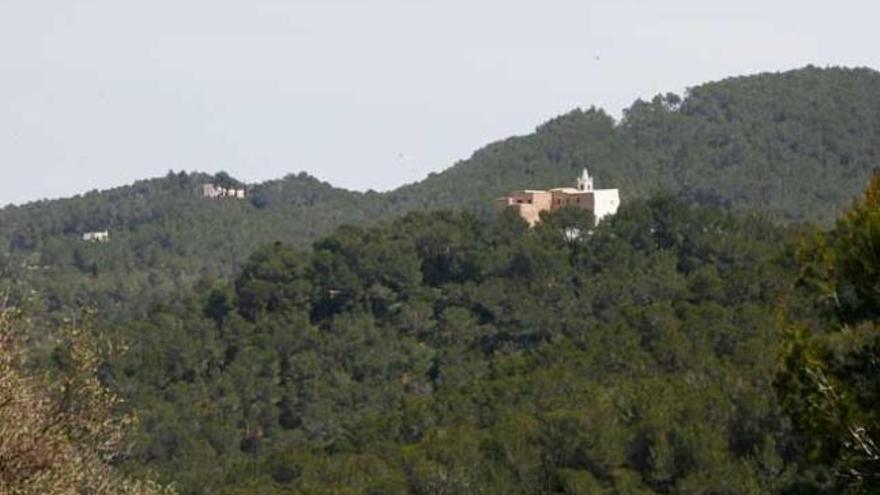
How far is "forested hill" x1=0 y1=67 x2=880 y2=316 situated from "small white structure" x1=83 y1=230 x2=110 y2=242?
0.84 metres

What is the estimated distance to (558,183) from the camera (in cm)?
7869

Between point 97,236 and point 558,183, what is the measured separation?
2181 cm

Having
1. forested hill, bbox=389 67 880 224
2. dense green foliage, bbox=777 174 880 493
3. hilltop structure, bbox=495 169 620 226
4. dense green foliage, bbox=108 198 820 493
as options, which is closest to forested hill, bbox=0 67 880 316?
forested hill, bbox=389 67 880 224

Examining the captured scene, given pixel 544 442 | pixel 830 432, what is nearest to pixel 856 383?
pixel 830 432

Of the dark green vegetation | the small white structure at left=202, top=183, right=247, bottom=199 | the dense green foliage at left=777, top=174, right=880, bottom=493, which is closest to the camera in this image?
the dense green foliage at left=777, top=174, right=880, bottom=493

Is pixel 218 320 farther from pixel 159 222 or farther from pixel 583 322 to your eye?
pixel 159 222

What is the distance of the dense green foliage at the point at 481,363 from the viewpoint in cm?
2067

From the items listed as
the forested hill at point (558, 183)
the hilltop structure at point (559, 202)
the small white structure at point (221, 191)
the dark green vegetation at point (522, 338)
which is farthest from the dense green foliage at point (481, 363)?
the small white structure at point (221, 191)

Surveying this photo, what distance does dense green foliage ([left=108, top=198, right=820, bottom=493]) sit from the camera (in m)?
20.7

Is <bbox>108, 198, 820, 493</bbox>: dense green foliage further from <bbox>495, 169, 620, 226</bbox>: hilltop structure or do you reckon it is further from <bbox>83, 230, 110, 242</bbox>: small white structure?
<bbox>83, 230, 110, 242</bbox>: small white structure

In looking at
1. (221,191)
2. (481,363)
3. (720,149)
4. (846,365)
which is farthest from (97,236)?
(846,365)

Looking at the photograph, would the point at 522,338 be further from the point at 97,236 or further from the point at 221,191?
the point at 221,191

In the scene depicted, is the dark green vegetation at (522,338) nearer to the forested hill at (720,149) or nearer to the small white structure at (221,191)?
the forested hill at (720,149)

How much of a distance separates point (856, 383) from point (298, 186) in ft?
302
